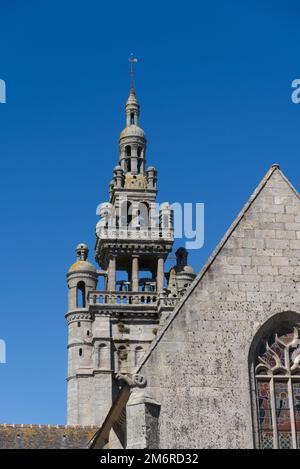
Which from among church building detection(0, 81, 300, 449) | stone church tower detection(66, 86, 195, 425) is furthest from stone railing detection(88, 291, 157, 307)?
church building detection(0, 81, 300, 449)

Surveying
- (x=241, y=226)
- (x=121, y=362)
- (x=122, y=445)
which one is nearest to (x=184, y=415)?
(x=122, y=445)

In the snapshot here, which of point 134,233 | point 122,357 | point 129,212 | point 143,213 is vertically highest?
point 129,212

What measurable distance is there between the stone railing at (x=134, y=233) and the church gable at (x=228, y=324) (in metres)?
45.6

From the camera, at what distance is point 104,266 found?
234 feet

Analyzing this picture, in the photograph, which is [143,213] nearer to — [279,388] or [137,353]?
[137,353]

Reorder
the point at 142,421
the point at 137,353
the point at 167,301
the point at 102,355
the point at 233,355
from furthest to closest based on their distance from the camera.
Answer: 1. the point at 102,355
2. the point at 137,353
3. the point at 167,301
4. the point at 233,355
5. the point at 142,421

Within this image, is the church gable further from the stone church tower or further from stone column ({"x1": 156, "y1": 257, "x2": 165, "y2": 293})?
stone column ({"x1": 156, "y1": 257, "x2": 165, "y2": 293})

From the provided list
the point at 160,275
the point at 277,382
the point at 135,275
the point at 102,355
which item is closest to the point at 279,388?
the point at 277,382

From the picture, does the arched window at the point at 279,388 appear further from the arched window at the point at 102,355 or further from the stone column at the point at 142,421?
the arched window at the point at 102,355

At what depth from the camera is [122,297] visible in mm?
67438

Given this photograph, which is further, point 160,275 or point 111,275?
point 160,275

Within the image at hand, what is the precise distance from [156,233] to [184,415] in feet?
160

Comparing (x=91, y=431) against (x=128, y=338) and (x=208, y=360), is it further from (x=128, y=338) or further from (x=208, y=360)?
(x=128, y=338)

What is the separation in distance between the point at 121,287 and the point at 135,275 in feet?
4.02
